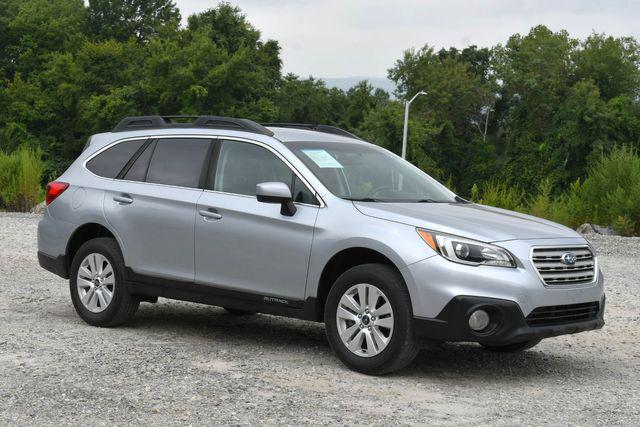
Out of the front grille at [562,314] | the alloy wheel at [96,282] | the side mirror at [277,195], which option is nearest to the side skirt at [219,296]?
the alloy wheel at [96,282]

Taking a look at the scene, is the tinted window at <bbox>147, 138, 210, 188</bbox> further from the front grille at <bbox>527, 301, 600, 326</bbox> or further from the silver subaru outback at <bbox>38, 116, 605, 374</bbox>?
the front grille at <bbox>527, 301, 600, 326</bbox>

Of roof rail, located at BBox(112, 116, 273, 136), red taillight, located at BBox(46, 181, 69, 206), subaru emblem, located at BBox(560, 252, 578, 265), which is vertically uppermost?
roof rail, located at BBox(112, 116, 273, 136)

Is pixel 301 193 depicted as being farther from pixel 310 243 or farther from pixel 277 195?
pixel 310 243

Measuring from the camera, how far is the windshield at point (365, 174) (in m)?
7.86

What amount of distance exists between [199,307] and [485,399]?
15.3 feet

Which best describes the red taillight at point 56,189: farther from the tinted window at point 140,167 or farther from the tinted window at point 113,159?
→ the tinted window at point 140,167

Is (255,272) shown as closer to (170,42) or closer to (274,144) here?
(274,144)

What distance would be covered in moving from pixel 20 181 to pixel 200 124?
17.2 m

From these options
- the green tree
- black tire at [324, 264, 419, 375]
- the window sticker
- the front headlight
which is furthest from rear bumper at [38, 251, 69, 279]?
the green tree

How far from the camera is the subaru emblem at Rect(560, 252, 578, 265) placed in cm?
727

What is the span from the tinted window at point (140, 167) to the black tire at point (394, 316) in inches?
95.5

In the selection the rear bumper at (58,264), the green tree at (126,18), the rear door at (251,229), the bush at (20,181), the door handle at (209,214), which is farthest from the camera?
the green tree at (126,18)

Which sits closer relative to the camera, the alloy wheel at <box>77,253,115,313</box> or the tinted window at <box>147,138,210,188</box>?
the tinted window at <box>147,138,210,188</box>

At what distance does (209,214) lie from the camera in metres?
8.23
